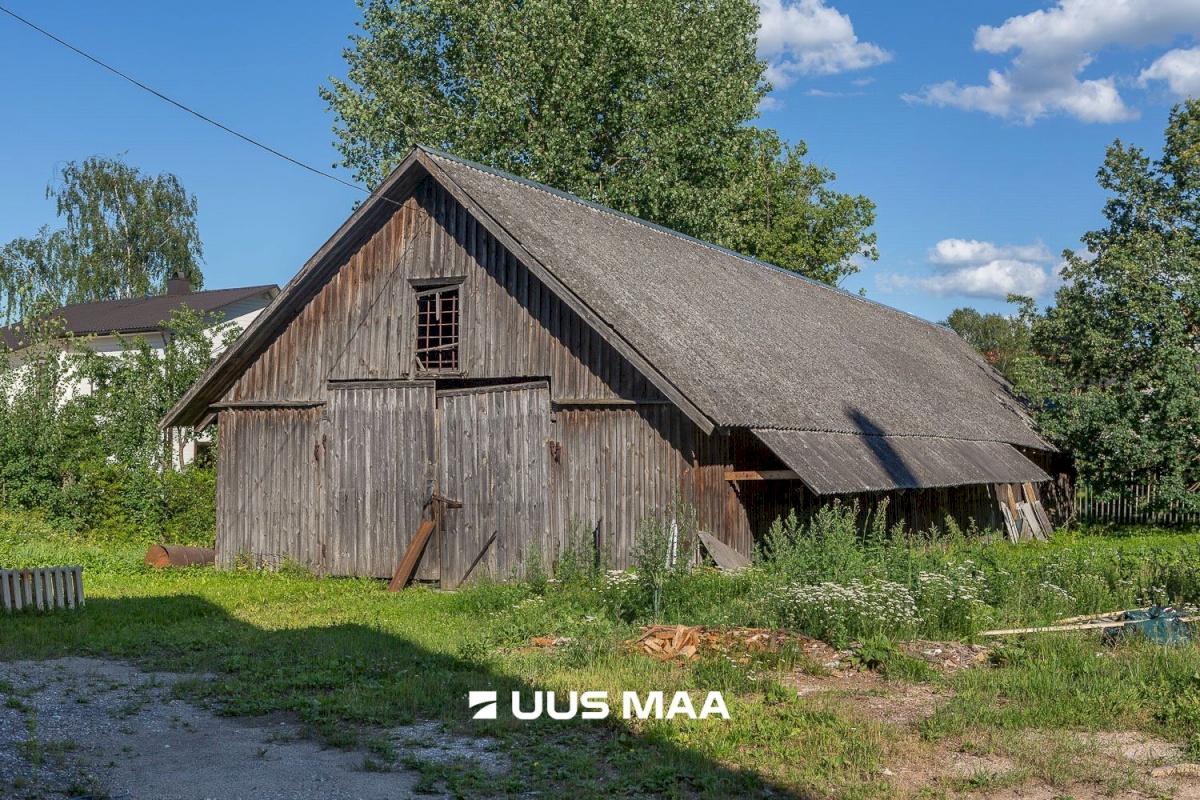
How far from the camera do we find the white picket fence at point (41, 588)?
47.0 ft

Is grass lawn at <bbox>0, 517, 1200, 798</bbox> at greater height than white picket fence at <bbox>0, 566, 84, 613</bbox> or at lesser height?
lesser

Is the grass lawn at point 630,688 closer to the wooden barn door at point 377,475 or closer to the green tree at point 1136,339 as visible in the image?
the wooden barn door at point 377,475

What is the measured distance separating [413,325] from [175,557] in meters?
5.95

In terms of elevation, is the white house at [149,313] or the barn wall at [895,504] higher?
the white house at [149,313]

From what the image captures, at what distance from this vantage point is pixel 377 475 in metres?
18.5

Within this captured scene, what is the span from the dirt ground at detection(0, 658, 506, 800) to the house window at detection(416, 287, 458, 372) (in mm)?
8641

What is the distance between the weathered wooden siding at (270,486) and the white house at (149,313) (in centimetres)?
1662

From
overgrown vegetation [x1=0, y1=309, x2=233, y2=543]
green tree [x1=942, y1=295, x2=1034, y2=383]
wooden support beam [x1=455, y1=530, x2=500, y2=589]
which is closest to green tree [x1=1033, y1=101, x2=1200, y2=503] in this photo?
wooden support beam [x1=455, y1=530, x2=500, y2=589]

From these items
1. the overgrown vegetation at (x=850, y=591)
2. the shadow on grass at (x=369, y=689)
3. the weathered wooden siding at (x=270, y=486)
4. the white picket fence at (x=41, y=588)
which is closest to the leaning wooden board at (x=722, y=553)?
the overgrown vegetation at (x=850, y=591)

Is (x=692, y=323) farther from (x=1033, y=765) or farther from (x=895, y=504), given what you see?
(x=1033, y=765)

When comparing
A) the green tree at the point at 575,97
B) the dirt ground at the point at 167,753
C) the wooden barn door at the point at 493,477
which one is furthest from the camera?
the green tree at the point at 575,97

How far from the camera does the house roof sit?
Answer: 38.7 meters

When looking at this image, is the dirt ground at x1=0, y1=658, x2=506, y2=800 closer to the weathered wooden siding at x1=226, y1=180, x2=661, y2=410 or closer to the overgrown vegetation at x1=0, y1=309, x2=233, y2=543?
the weathered wooden siding at x1=226, y1=180, x2=661, y2=410

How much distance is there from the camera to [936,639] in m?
11.6
